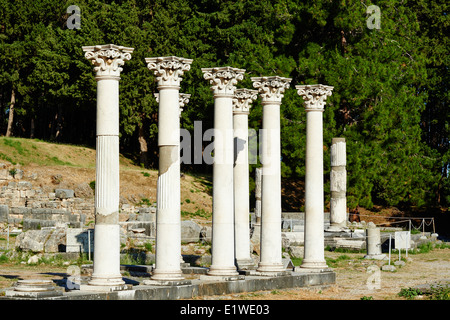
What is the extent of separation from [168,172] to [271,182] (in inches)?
179

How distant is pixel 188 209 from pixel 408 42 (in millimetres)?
19043

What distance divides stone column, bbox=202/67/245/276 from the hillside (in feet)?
99.7

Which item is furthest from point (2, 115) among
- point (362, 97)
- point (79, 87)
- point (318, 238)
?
point (318, 238)

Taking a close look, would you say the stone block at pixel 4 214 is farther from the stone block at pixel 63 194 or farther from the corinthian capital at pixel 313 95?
the corinthian capital at pixel 313 95

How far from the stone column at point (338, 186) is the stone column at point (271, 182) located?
18.6 metres

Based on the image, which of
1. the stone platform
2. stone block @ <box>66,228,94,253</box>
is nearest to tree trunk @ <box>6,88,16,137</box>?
stone block @ <box>66,228,94,253</box>

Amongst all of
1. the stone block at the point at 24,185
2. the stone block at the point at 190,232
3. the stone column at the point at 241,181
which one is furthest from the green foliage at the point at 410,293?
the stone block at the point at 24,185

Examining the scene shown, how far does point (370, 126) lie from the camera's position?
1948 inches

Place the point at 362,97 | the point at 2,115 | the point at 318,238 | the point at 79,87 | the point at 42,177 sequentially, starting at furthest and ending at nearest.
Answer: the point at 2,115, the point at 79,87, the point at 42,177, the point at 362,97, the point at 318,238

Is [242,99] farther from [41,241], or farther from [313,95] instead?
[41,241]

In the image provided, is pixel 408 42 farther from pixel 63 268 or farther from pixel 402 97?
pixel 63 268

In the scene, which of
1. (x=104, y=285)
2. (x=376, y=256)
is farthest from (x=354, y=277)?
(x=104, y=285)

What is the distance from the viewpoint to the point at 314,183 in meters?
25.7
